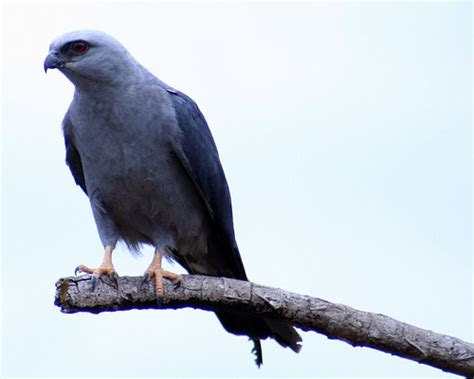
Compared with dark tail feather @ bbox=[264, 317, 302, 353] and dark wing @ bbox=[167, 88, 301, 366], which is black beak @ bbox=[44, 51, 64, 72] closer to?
dark wing @ bbox=[167, 88, 301, 366]

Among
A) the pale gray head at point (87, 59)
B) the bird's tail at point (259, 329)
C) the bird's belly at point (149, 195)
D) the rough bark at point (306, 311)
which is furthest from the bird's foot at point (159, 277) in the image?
the pale gray head at point (87, 59)

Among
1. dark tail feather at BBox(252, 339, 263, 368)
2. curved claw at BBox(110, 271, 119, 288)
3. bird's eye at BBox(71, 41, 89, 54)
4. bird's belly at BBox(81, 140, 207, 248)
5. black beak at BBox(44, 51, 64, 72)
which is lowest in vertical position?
dark tail feather at BBox(252, 339, 263, 368)

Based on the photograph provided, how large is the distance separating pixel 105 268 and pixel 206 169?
4.67ft

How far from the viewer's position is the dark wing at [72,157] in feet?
27.2

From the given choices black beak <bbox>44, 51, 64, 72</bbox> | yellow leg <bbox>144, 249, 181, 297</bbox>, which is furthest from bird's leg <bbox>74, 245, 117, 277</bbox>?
black beak <bbox>44, 51, 64, 72</bbox>

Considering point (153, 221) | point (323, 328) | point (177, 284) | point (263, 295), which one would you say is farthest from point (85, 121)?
point (323, 328)

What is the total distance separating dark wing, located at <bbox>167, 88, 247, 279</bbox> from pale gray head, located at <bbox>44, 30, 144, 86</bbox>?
59cm

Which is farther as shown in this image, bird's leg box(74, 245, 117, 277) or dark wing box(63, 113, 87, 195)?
dark wing box(63, 113, 87, 195)

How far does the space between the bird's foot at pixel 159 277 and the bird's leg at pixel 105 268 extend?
267 millimetres

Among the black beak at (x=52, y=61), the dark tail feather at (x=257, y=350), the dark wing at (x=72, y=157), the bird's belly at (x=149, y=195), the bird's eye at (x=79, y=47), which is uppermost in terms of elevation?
the bird's eye at (x=79, y=47)

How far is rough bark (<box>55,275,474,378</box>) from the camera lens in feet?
22.1

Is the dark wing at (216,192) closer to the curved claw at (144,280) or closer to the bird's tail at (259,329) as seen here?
the bird's tail at (259,329)

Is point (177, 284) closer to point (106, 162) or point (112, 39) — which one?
point (106, 162)

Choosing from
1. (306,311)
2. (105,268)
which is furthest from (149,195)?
(306,311)
